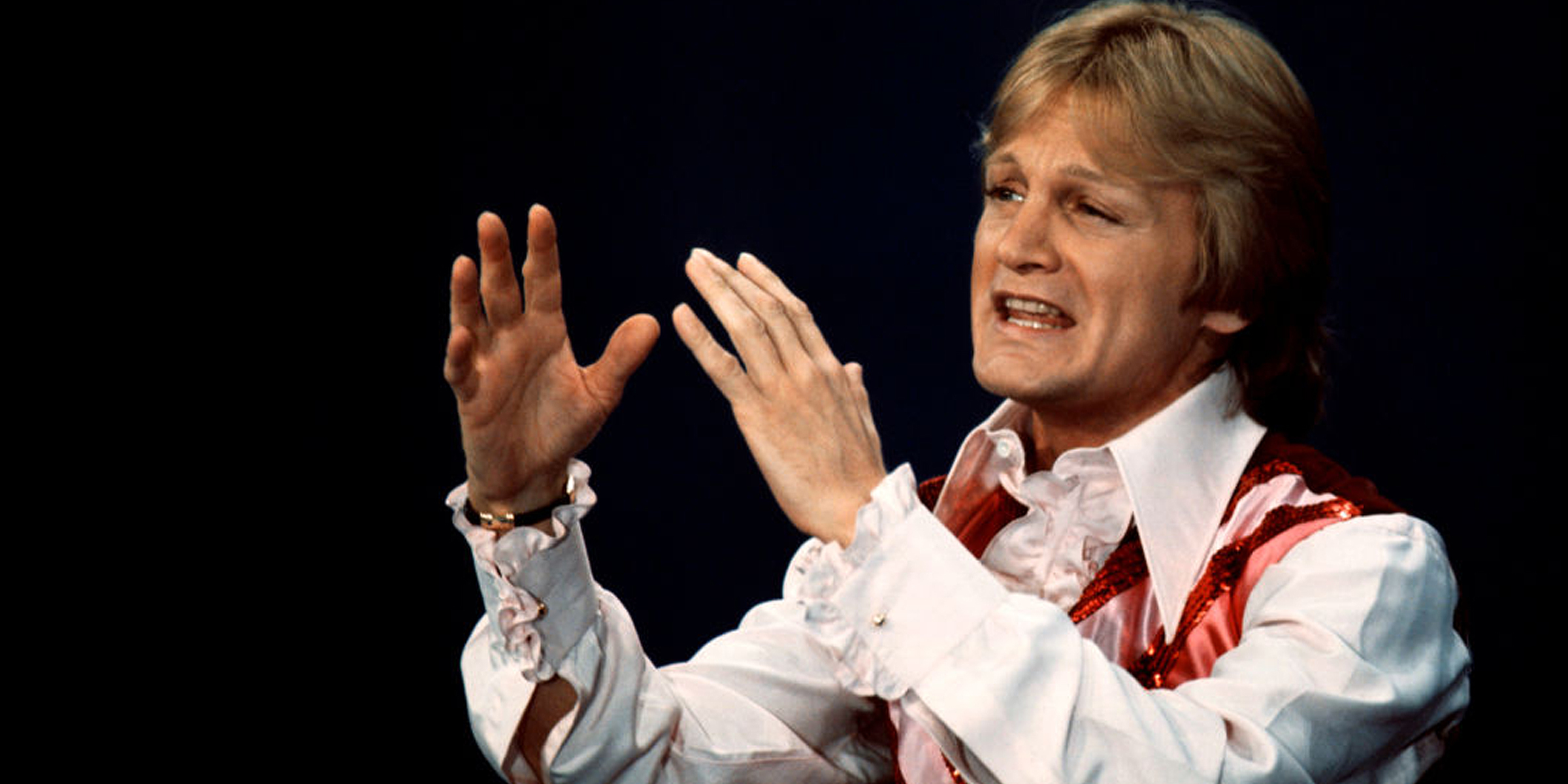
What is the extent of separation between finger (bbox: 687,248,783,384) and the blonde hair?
42 centimetres

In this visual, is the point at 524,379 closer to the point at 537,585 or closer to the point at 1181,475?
the point at 537,585

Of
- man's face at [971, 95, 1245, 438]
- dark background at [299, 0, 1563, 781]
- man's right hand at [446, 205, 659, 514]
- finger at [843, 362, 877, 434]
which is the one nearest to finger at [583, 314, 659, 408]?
man's right hand at [446, 205, 659, 514]

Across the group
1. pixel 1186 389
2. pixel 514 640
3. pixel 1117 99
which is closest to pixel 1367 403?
pixel 1186 389

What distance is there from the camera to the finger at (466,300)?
4.77ft

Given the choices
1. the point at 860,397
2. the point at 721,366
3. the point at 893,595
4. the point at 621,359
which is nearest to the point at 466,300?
the point at 621,359

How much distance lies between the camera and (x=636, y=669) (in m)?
1.63

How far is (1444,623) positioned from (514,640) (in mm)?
819

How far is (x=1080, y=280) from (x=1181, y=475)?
0.67ft

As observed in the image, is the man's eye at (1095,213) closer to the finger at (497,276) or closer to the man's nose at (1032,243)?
the man's nose at (1032,243)

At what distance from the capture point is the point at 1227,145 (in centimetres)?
162

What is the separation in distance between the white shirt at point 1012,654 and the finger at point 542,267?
0.60 ft

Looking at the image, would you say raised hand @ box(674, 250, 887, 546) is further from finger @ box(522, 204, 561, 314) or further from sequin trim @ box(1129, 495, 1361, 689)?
sequin trim @ box(1129, 495, 1361, 689)

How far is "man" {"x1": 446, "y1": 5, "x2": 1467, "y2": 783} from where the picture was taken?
131cm

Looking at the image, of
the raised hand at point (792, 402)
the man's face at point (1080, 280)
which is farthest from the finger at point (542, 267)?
the man's face at point (1080, 280)
